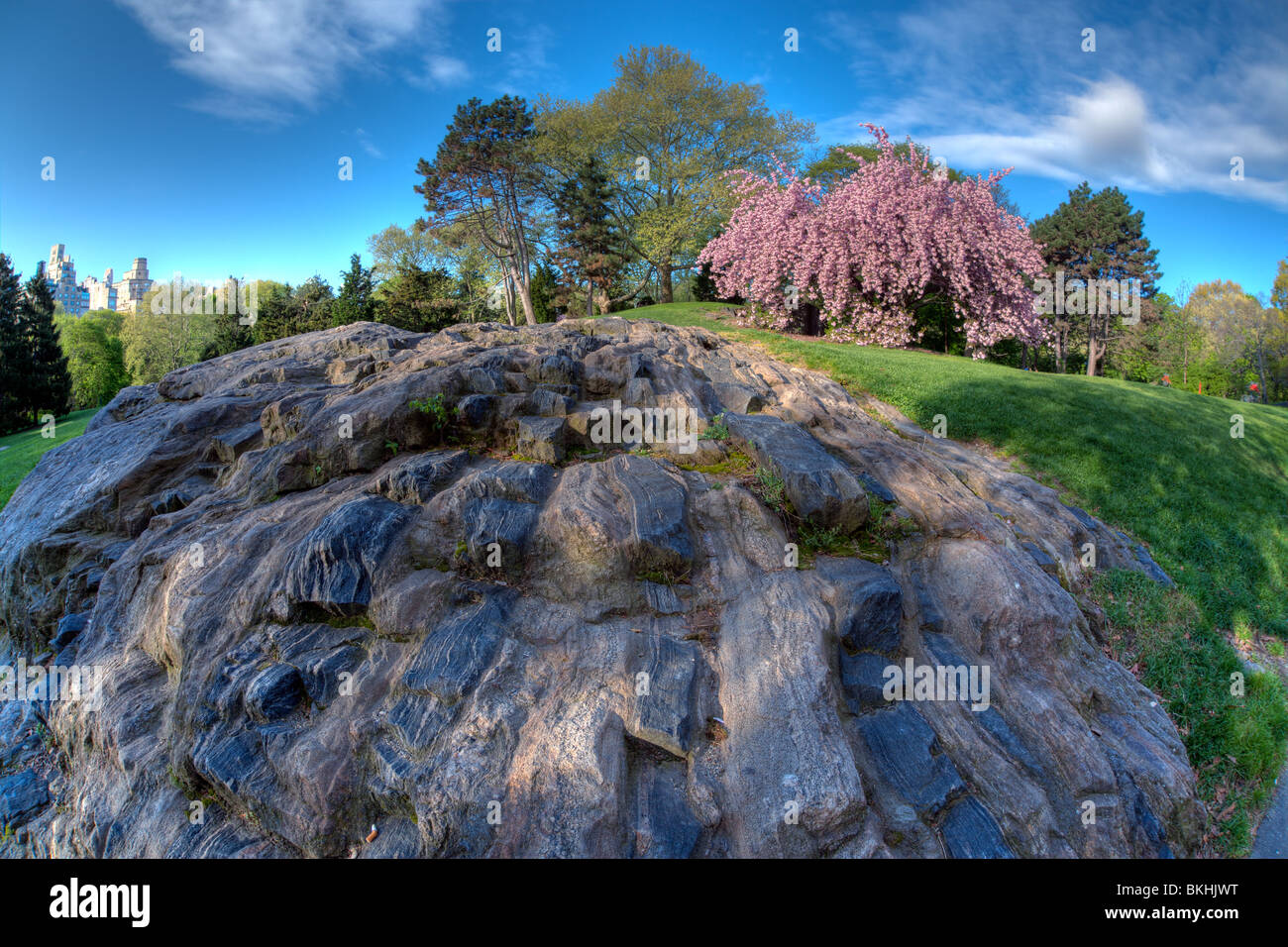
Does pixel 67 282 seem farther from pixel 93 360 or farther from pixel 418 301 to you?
pixel 418 301

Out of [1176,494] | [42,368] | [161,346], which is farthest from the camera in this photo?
[161,346]

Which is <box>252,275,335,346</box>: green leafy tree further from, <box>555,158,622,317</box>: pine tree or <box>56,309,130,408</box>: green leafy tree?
<box>56,309,130,408</box>: green leafy tree

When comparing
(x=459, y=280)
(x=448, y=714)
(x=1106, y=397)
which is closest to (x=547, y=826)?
(x=448, y=714)

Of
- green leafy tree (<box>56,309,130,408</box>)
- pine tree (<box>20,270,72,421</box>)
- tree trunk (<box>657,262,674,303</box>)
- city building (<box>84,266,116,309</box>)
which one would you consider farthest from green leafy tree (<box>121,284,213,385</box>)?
city building (<box>84,266,116,309</box>)

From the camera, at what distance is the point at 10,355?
32.9 metres

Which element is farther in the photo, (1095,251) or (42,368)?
(1095,251)

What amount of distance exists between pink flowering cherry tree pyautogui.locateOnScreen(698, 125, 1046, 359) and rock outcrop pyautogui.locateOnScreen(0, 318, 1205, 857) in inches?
571

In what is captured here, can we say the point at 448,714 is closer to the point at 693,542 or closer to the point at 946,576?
the point at 693,542

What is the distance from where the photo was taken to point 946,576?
5625 millimetres

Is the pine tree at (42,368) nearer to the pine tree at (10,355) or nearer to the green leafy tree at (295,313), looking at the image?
the pine tree at (10,355)

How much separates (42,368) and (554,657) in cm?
4675

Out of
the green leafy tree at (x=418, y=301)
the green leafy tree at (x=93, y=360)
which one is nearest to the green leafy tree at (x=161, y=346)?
the green leafy tree at (x=93, y=360)

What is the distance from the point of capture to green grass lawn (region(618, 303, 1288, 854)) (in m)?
6.31

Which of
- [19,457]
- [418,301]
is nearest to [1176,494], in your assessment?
[418,301]
